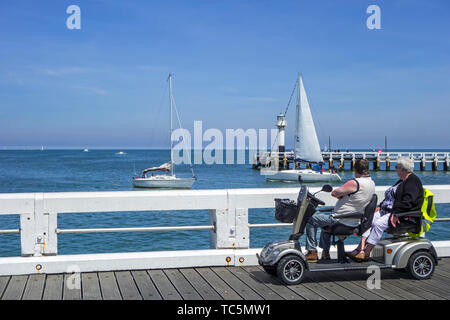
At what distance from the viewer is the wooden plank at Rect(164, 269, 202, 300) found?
5.41 meters

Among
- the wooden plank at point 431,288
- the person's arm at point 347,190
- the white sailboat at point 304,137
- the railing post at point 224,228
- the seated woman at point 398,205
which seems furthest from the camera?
the white sailboat at point 304,137

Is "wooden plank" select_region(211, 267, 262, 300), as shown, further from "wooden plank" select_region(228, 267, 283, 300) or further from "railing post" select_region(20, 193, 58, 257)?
"railing post" select_region(20, 193, 58, 257)

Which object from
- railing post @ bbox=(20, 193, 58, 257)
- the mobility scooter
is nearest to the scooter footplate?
the mobility scooter

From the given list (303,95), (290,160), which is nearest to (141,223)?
(303,95)

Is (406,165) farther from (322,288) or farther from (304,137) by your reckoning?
(304,137)

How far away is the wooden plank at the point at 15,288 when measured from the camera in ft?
17.6

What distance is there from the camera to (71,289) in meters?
5.67

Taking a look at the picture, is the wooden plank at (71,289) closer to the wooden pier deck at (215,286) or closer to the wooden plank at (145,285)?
the wooden pier deck at (215,286)

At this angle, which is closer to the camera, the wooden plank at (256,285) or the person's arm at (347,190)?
the wooden plank at (256,285)

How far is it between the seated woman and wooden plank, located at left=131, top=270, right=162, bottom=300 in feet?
8.20

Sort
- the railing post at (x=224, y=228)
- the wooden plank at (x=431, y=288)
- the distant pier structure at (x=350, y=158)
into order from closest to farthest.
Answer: the wooden plank at (x=431, y=288)
the railing post at (x=224, y=228)
the distant pier structure at (x=350, y=158)

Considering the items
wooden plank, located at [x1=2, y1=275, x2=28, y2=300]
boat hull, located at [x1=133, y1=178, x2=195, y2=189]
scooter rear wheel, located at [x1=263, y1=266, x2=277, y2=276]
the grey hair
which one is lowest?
boat hull, located at [x1=133, y1=178, x2=195, y2=189]

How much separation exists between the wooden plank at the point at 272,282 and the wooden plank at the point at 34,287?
2.57m

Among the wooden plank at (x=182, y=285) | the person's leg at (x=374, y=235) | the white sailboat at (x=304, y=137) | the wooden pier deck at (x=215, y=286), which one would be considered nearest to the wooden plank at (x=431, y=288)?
the wooden pier deck at (x=215, y=286)
